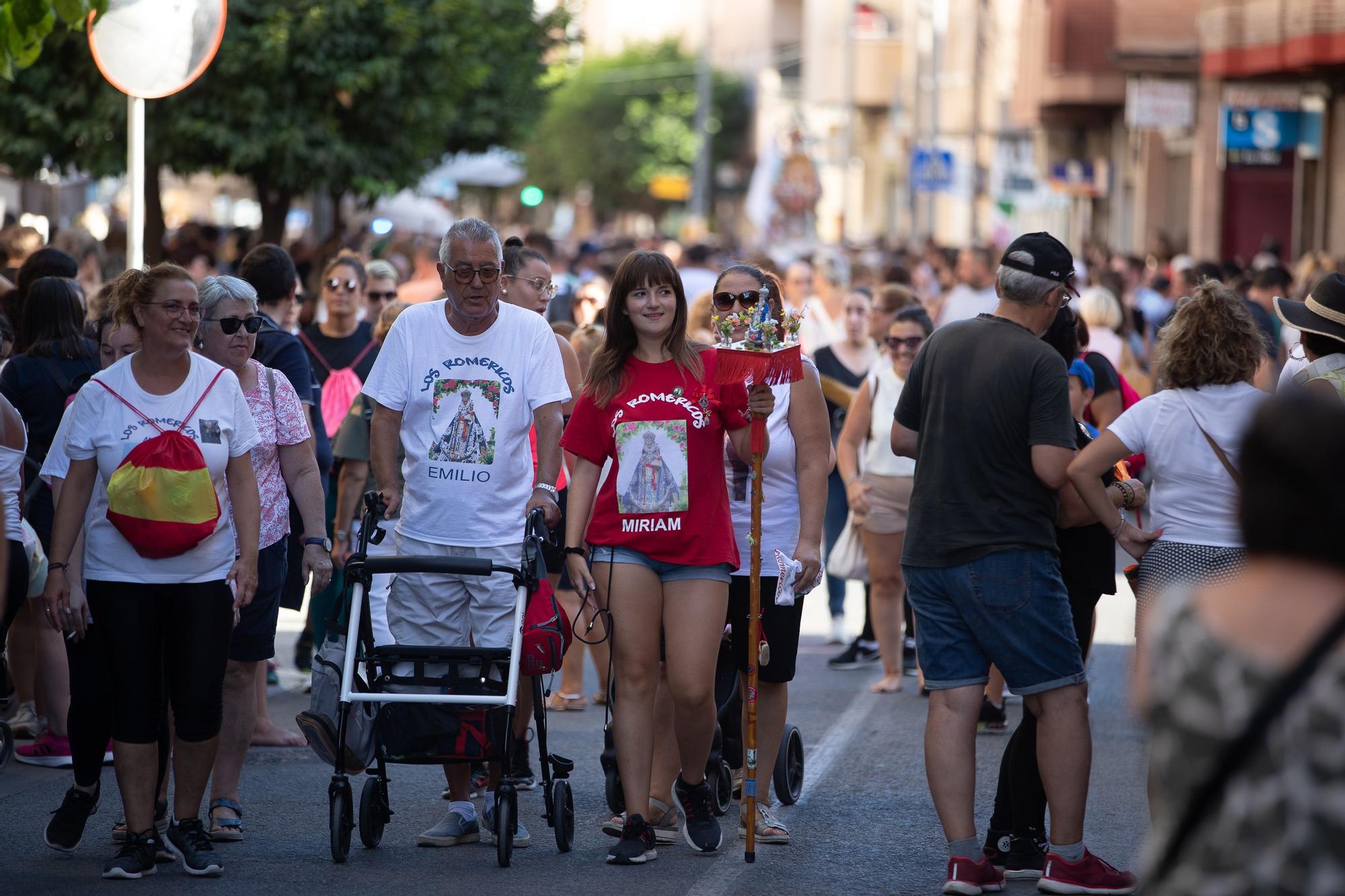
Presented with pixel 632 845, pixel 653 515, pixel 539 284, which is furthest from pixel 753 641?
pixel 539 284

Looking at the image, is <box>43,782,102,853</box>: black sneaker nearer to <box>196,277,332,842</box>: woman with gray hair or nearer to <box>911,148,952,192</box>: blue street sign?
<box>196,277,332,842</box>: woman with gray hair

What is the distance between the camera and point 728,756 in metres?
7.34

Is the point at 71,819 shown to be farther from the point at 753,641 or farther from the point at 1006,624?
the point at 1006,624

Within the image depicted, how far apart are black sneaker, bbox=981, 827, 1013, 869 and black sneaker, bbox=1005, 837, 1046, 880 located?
1 centimetres

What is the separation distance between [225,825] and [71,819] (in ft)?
1.82

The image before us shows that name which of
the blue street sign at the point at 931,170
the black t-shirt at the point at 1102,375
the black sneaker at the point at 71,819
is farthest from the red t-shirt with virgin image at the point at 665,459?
the blue street sign at the point at 931,170

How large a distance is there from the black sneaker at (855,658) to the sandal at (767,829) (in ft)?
12.1

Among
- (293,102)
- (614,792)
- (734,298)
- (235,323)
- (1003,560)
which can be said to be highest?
(293,102)

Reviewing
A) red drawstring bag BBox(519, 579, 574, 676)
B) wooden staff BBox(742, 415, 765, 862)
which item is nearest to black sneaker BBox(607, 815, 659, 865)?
wooden staff BBox(742, 415, 765, 862)

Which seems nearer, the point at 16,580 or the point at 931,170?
the point at 16,580

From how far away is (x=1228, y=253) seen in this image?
3119cm

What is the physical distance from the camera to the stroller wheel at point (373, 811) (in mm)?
6332

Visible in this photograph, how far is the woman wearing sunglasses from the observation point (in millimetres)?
9547

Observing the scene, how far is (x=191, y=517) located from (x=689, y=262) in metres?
14.9
